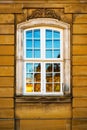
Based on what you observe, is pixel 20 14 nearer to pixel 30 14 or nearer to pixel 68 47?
pixel 30 14

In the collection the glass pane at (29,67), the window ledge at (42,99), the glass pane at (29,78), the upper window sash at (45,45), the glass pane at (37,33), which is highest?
the glass pane at (37,33)

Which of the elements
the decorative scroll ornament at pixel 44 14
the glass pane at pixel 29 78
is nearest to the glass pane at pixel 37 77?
the glass pane at pixel 29 78

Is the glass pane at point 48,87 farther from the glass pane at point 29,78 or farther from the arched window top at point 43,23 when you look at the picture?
the arched window top at point 43,23

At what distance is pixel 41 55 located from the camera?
38.7ft

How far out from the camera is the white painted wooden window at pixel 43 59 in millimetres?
11742

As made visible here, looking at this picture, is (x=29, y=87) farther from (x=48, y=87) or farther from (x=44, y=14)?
(x=44, y=14)

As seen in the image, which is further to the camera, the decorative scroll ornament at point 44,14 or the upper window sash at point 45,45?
the upper window sash at point 45,45

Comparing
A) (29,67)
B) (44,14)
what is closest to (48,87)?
(29,67)

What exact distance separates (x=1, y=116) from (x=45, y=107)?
1.29 meters

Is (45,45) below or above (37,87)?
above

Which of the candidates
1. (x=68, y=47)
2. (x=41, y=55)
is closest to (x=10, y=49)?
(x=41, y=55)

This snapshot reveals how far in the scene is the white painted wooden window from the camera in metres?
11.7

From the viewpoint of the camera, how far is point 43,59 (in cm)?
1178

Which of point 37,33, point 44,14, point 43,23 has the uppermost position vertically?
point 44,14
